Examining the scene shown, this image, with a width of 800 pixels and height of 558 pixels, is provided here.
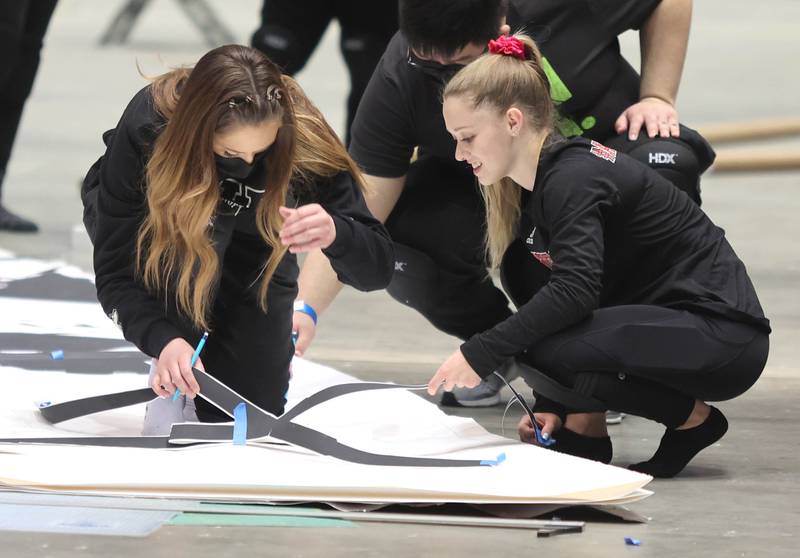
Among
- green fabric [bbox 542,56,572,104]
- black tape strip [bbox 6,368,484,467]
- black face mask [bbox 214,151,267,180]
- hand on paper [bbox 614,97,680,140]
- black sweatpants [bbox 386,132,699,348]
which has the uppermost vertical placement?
green fabric [bbox 542,56,572,104]

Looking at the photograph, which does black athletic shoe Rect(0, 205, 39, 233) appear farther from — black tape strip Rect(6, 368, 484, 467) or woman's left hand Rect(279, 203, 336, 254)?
woman's left hand Rect(279, 203, 336, 254)

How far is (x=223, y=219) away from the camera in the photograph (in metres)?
2.66

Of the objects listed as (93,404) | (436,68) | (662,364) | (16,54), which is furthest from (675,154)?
(16,54)

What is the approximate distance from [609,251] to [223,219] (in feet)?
2.28

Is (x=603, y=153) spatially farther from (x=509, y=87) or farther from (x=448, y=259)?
(x=448, y=259)

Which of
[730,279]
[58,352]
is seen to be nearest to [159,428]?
[58,352]

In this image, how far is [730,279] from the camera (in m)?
2.68

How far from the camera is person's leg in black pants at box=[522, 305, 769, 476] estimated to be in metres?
2.58

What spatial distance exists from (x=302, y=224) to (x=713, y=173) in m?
3.97

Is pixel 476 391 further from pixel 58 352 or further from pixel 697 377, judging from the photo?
pixel 58 352

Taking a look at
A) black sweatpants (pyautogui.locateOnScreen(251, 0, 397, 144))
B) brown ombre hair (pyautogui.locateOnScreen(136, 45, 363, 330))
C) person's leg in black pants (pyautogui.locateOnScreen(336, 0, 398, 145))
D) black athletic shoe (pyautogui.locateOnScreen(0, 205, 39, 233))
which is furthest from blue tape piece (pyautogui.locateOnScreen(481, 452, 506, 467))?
black athletic shoe (pyautogui.locateOnScreen(0, 205, 39, 233))

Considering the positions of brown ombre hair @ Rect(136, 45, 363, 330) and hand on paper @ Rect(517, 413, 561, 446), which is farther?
hand on paper @ Rect(517, 413, 561, 446)

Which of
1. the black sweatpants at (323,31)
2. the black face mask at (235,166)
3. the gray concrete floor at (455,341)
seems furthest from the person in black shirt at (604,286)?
the black sweatpants at (323,31)

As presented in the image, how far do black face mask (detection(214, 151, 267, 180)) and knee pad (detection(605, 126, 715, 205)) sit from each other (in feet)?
2.97
